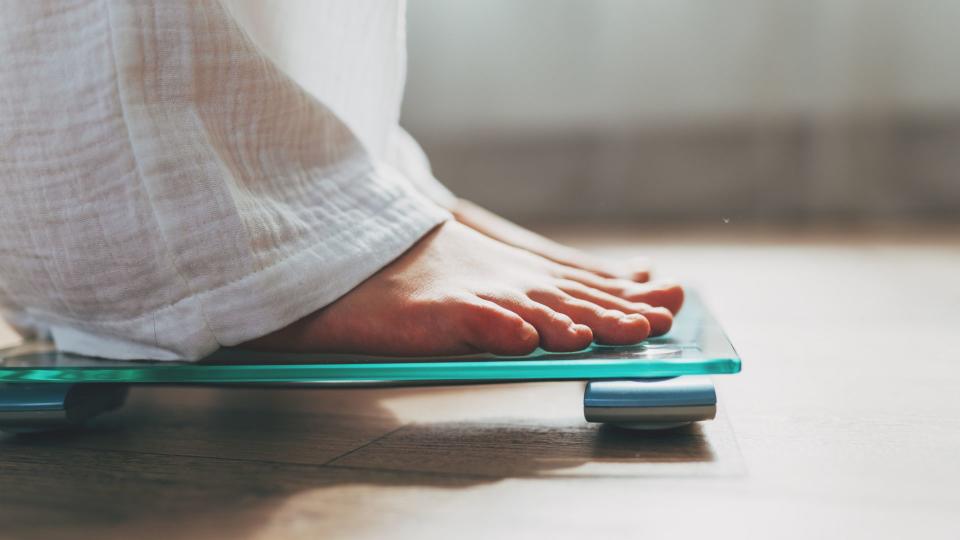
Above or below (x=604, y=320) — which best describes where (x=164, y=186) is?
above

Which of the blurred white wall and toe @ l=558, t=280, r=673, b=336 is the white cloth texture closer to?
toe @ l=558, t=280, r=673, b=336

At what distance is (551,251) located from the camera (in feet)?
2.94

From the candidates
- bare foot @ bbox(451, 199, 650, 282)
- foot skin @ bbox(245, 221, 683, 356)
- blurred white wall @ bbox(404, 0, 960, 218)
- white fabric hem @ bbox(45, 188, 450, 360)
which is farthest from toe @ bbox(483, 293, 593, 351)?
blurred white wall @ bbox(404, 0, 960, 218)

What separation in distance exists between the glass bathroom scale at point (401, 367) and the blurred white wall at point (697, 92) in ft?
4.86

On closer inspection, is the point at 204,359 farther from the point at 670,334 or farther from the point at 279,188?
the point at 670,334

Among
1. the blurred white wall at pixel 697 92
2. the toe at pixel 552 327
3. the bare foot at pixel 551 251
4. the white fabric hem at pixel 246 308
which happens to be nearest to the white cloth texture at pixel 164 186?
the white fabric hem at pixel 246 308

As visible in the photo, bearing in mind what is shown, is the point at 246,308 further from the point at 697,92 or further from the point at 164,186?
the point at 697,92

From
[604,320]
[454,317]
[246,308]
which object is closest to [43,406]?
[246,308]

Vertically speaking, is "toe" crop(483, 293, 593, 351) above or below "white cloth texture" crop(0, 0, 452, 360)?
below

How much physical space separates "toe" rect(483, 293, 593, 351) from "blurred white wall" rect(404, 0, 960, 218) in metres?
1.52

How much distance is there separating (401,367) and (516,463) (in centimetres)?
9

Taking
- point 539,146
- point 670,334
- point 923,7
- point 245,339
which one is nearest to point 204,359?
point 245,339

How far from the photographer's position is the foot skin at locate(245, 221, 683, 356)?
1.93 ft

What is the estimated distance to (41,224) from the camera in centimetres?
59
